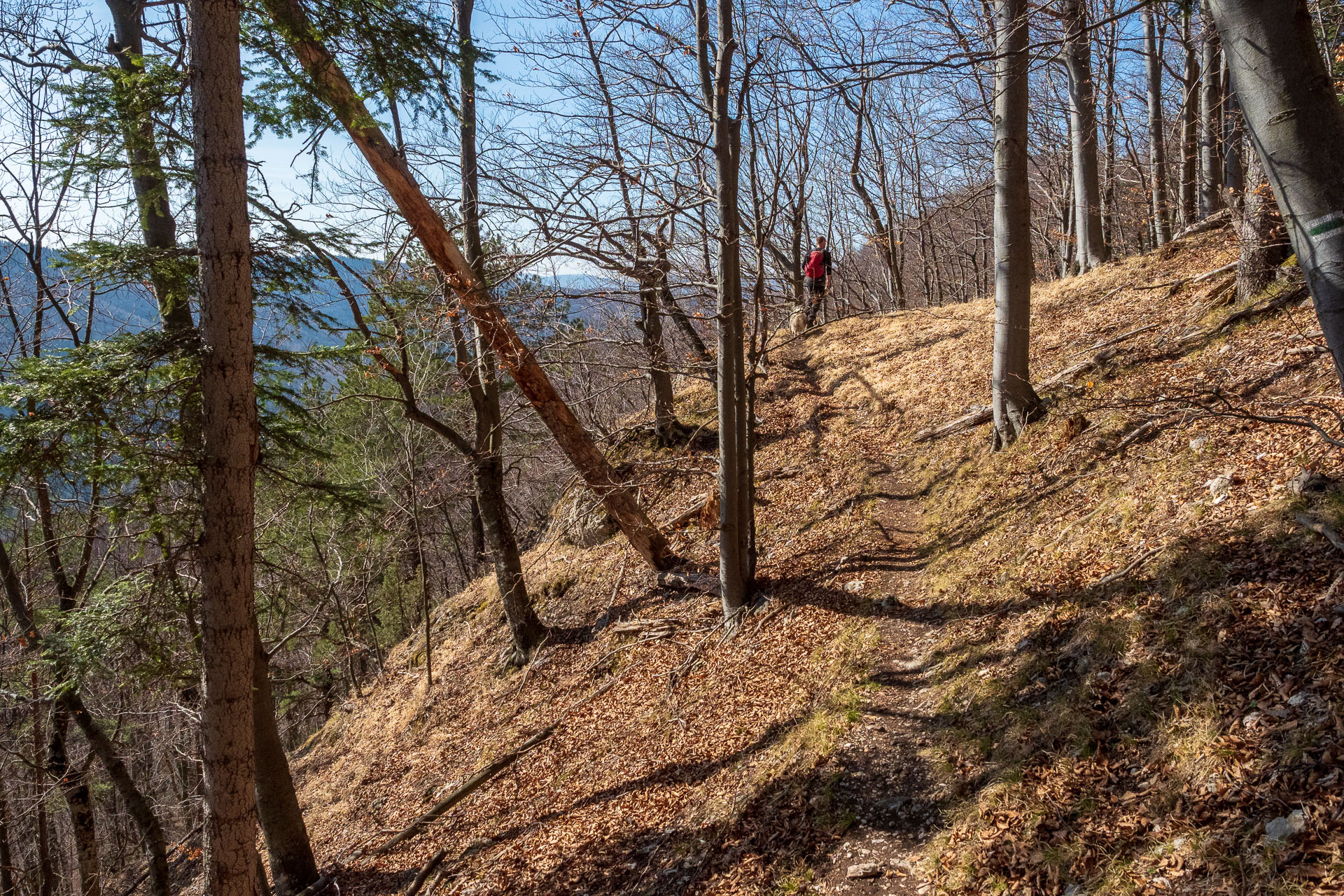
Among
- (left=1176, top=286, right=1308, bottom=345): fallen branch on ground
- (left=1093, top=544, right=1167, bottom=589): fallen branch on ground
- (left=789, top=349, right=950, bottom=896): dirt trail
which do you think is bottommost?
(left=789, top=349, right=950, bottom=896): dirt trail

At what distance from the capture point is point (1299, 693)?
2.94 metres

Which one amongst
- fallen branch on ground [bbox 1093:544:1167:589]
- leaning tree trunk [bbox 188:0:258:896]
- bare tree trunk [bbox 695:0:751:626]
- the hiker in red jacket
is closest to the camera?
leaning tree trunk [bbox 188:0:258:896]

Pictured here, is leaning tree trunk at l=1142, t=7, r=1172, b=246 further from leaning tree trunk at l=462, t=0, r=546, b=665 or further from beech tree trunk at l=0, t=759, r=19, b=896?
beech tree trunk at l=0, t=759, r=19, b=896

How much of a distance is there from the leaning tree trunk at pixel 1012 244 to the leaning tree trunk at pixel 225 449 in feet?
20.6

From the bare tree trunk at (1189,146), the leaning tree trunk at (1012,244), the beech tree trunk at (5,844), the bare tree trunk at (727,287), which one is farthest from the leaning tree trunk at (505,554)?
the bare tree trunk at (1189,146)

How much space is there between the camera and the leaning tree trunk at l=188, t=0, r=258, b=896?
3879 millimetres

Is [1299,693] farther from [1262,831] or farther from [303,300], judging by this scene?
[303,300]

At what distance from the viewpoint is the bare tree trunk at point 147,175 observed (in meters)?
5.37

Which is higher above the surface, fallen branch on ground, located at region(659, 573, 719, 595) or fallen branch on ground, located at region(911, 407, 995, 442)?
fallen branch on ground, located at region(911, 407, 995, 442)

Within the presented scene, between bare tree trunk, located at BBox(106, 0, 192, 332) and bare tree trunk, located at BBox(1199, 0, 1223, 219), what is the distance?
12522 mm

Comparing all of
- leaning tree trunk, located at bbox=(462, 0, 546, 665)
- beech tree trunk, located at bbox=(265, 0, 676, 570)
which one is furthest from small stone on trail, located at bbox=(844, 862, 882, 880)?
leaning tree trunk, located at bbox=(462, 0, 546, 665)

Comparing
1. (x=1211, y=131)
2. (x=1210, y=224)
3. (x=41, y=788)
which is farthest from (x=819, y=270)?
(x=41, y=788)

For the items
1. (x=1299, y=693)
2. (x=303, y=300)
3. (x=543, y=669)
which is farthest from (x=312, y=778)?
(x=1299, y=693)

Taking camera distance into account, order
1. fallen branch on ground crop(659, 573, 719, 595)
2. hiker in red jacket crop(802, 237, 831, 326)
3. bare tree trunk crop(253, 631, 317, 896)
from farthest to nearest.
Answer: hiker in red jacket crop(802, 237, 831, 326), fallen branch on ground crop(659, 573, 719, 595), bare tree trunk crop(253, 631, 317, 896)
